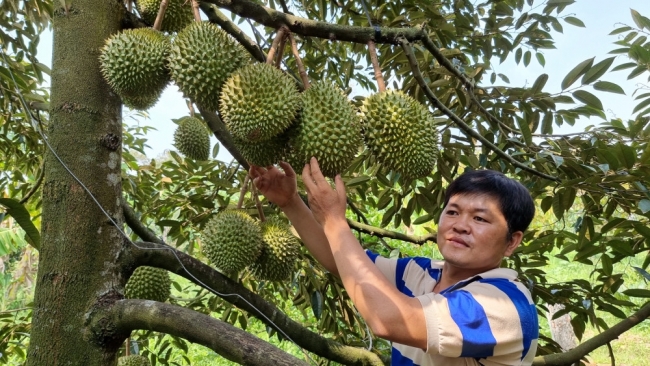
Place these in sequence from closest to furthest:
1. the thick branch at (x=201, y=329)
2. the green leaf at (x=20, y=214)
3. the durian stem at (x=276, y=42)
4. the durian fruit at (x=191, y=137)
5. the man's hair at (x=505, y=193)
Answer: the thick branch at (x=201, y=329)
the green leaf at (x=20, y=214)
the durian stem at (x=276, y=42)
the man's hair at (x=505, y=193)
the durian fruit at (x=191, y=137)

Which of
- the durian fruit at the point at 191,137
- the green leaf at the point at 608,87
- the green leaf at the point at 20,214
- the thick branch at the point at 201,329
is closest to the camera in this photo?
the thick branch at the point at 201,329

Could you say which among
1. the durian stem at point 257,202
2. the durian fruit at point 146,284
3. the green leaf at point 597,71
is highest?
the green leaf at point 597,71

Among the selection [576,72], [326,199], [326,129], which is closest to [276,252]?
[326,199]

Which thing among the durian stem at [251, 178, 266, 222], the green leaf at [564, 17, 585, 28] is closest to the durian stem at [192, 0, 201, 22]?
the durian stem at [251, 178, 266, 222]

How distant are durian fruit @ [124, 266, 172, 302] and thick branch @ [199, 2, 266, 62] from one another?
83 cm

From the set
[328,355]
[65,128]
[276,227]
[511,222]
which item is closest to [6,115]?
[65,128]

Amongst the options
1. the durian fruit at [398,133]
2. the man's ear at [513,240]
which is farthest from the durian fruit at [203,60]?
the man's ear at [513,240]

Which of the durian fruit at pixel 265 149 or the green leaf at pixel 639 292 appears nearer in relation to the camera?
the durian fruit at pixel 265 149

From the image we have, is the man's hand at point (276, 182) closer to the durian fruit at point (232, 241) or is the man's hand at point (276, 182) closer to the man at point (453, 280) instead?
the man at point (453, 280)

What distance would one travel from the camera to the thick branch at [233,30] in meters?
1.42

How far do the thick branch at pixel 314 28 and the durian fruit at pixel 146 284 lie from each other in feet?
3.15

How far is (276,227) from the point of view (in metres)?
1.69

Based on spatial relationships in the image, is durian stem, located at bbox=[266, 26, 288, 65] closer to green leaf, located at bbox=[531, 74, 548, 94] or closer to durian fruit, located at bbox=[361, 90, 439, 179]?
durian fruit, located at bbox=[361, 90, 439, 179]

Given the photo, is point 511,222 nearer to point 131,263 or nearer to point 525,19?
point 131,263
